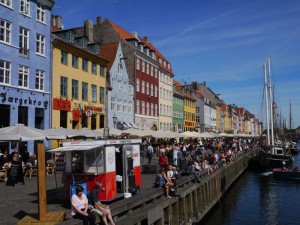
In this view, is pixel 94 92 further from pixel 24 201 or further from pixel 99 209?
pixel 99 209

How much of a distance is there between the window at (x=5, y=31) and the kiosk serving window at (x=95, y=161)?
61.2 feet

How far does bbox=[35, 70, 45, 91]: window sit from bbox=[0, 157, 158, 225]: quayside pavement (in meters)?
14.3

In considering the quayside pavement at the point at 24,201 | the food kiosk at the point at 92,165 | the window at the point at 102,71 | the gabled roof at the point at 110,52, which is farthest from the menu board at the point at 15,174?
the gabled roof at the point at 110,52

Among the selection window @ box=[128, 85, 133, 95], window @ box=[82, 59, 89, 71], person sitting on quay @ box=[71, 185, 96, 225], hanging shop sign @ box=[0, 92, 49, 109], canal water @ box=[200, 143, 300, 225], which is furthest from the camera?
window @ box=[128, 85, 133, 95]

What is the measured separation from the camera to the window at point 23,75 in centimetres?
3036

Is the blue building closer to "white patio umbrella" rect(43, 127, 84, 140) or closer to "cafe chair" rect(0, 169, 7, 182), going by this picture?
"white patio umbrella" rect(43, 127, 84, 140)

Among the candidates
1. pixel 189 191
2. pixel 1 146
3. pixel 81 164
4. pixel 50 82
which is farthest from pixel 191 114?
pixel 81 164

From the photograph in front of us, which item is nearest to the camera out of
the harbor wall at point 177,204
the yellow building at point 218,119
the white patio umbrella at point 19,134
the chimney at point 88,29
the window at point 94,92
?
the harbor wall at point 177,204

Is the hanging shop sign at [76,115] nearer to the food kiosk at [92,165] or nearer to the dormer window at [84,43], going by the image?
the dormer window at [84,43]

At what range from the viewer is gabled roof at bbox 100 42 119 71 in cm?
4716

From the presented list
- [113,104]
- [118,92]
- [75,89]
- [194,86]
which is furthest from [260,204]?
[194,86]

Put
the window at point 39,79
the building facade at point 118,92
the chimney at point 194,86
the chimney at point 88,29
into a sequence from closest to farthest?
the window at point 39,79, the building facade at point 118,92, the chimney at point 88,29, the chimney at point 194,86

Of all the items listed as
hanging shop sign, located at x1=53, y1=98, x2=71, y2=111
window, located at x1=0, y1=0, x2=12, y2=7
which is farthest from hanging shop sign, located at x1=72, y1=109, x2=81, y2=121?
window, located at x1=0, y1=0, x2=12, y2=7

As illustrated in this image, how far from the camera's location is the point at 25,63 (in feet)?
101
